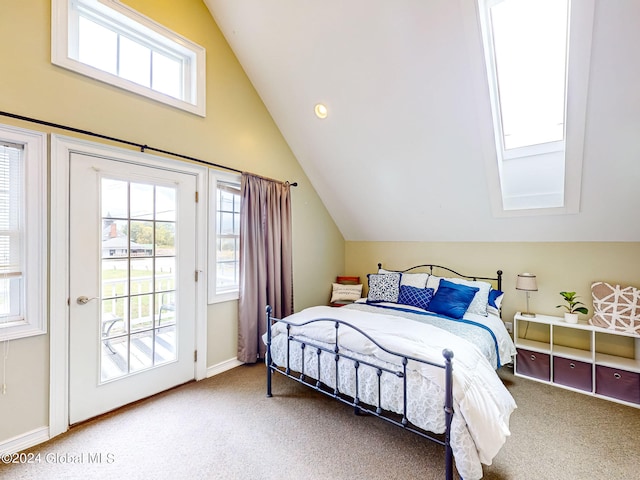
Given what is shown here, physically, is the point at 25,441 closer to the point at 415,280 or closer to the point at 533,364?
the point at 415,280

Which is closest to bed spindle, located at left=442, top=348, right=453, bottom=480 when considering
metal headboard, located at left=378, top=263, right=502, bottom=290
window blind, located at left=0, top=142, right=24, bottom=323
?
metal headboard, located at left=378, top=263, right=502, bottom=290

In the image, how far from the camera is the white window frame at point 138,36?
2.09 meters

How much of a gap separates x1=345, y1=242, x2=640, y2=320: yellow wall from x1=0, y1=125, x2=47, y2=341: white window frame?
4.01m

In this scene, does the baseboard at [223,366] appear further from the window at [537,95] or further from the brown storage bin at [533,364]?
the window at [537,95]

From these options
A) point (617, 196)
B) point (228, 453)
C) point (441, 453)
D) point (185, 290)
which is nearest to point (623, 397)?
point (617, 196)

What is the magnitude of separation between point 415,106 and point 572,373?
3.03 meters

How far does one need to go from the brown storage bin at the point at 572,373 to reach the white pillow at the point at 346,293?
7.90ft

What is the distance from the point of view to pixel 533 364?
305 cm

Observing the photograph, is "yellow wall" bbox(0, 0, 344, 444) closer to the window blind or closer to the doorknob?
the window blind

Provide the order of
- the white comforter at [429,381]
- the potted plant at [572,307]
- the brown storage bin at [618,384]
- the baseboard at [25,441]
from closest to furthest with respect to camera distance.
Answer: the white comforter at [429,381]
the baseboard at [25,441]
the brown storage bin at [618,384]
the potted plant at [572,307]

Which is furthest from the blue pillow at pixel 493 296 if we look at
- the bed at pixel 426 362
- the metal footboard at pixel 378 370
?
the metal footboard at pixel 378 370

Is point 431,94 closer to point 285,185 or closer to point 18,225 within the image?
A: point 285,185

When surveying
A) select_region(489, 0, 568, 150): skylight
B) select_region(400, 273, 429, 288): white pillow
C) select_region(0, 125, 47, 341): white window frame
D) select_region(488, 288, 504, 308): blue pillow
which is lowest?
select_region(488, 288, 504, 308): blue pillow

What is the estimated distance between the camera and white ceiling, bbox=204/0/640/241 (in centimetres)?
218
